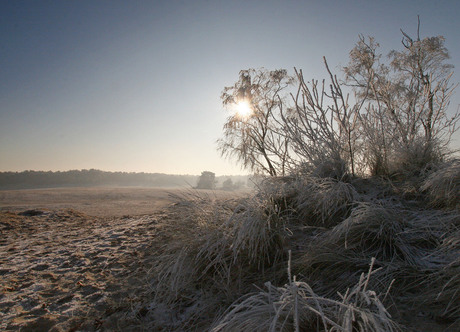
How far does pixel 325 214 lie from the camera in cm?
278

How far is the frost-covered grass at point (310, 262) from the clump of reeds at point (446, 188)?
0.10ft

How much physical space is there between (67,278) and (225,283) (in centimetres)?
204

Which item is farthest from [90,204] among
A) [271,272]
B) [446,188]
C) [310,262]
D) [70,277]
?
[446,188]

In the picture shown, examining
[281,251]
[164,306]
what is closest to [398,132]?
[281,251]

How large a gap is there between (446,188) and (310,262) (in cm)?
173

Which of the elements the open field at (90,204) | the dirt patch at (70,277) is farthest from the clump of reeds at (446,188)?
the dirt patch at (70,277)

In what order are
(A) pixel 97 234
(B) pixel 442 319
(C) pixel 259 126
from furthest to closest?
(C) pixel 259 126, (A) pixel 97 234, (B) pixel 442 319

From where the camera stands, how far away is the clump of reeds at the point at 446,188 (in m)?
2.48

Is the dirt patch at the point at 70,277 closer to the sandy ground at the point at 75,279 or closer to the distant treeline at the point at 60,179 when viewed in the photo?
the sandy ground at the point at 75,279

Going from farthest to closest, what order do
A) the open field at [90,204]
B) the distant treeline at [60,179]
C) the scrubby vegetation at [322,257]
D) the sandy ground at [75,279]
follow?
1. the distant treeline at [60,179]
2. the open field at [90,204]
3. the sandy ground at [75,279]
4. the scrubby vegetation at [322,257]

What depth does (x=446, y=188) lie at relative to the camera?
2.56 metres

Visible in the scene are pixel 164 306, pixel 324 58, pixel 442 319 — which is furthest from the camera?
pixel 324 58

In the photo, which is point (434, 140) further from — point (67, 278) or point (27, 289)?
point (27, 289)

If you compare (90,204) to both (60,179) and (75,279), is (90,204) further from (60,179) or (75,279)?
(60,179)
